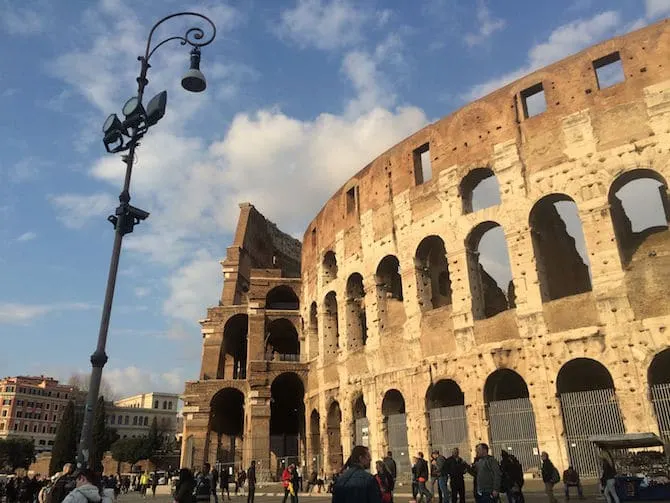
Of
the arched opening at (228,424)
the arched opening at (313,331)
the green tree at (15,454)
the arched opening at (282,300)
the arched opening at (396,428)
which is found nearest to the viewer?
the arched opening at (396,428)

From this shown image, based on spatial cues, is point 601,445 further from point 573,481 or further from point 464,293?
point 464,293

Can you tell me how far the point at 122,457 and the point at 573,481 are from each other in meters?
46.9

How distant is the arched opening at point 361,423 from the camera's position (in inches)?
772

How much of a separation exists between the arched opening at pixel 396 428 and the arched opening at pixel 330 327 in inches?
179

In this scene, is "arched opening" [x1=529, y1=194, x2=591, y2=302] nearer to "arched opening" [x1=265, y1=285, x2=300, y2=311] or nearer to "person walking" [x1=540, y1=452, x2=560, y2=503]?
"person walking" [x1=540, y1=452, x2=560, y2=503]

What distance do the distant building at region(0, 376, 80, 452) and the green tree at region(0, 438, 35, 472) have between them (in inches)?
506

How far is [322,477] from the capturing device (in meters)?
21.7

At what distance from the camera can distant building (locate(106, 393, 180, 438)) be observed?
256 ft

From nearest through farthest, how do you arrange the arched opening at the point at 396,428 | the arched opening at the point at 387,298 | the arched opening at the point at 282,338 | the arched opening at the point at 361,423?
the arched opening at the point at 396,428
the arched opening at the point at 361,423
the arched opening at the point at 387,298
the arched opening at the point at 282,338

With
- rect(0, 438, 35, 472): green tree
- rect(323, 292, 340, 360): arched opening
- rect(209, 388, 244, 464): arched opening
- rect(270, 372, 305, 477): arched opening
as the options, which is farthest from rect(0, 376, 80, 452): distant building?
rect(323, 292, 340, 360): arched opening

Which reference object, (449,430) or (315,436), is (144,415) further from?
(449,430)

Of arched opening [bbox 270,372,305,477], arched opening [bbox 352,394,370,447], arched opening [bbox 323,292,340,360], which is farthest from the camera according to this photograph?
arched opening [bbox 270,372,305,477]

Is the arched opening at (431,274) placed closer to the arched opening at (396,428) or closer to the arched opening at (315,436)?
the arched opening at (396,428)

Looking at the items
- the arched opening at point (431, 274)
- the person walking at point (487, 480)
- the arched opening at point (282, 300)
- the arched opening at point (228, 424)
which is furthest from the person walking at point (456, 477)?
the arched opening at point (282, 300)
